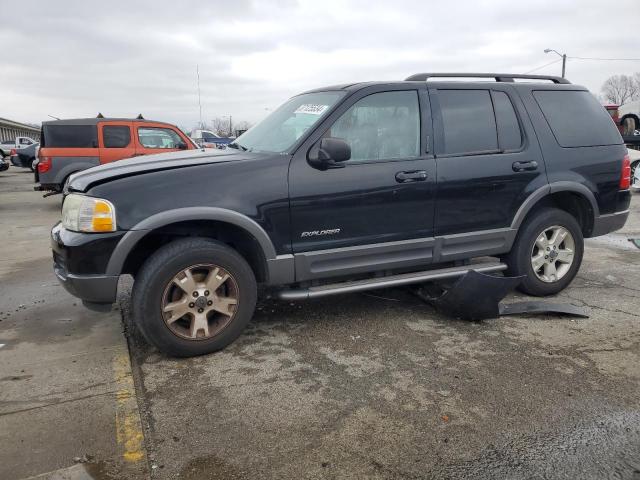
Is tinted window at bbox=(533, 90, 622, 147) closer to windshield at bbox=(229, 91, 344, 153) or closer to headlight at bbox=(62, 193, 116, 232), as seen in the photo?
windshield at bbox=(229, 91, 344, 153)

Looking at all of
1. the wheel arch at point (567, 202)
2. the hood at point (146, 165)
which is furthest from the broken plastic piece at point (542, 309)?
the hood at point (146, 165)

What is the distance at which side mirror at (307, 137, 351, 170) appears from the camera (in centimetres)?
372

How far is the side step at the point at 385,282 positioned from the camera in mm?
3869

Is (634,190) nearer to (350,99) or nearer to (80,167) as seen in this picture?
(350,99)

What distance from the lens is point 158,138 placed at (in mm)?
11484

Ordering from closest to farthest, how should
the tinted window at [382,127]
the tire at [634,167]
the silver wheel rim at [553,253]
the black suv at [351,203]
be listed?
the black suv at [351,203] < the tinted window at [382,127] < the silver wheel rim at [553,253] < the tire at [634,167]

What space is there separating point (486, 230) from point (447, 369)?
154 centimetres

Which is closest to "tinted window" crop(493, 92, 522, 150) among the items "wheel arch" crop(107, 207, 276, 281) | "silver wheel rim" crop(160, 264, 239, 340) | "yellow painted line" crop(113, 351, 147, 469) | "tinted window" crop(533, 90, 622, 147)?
"tinted window" crop(533, 90, 622, 147)

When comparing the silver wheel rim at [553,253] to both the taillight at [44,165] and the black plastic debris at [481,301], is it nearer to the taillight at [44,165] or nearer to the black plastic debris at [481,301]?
the black plastic debris at [481,301]

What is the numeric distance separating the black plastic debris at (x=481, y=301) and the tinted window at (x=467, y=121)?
42.4 inches

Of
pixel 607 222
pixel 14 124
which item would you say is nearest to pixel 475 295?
pixel 607 222

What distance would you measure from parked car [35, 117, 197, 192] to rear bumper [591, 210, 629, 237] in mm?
8373

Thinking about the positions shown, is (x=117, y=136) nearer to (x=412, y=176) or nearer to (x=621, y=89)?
(x=412, y=176)

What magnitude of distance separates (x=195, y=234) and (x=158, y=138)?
27.7ft
